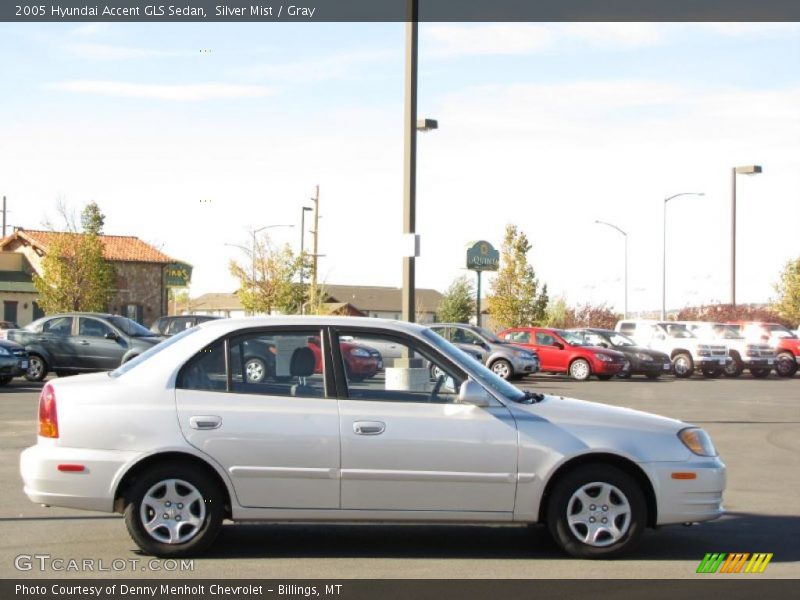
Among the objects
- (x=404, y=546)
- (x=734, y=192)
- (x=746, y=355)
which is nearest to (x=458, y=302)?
(x=734, y=192)

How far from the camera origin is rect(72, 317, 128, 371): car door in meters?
25.2

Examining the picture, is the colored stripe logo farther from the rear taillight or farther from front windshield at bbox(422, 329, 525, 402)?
the rear taillight

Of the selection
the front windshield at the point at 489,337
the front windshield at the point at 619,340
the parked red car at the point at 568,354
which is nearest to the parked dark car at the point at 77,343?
the front windshield at the point at 489,337

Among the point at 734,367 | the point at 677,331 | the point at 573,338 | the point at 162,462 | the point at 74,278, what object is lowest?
the point at 734,367

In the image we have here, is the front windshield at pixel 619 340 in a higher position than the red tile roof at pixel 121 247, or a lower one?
lower

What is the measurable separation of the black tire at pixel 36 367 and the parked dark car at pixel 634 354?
15753 millimetres

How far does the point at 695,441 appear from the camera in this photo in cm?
754

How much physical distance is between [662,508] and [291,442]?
2.49m

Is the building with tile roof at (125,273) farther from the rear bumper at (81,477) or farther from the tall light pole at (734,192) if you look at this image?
the rear bumper at (81,477)

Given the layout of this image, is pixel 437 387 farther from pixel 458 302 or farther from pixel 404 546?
pixel 458 302

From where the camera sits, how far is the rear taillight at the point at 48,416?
7.27 metres

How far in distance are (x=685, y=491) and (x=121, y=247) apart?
7096cm

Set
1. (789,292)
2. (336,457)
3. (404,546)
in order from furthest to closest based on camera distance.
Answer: (789,292) → (404,546) → (336,457)
